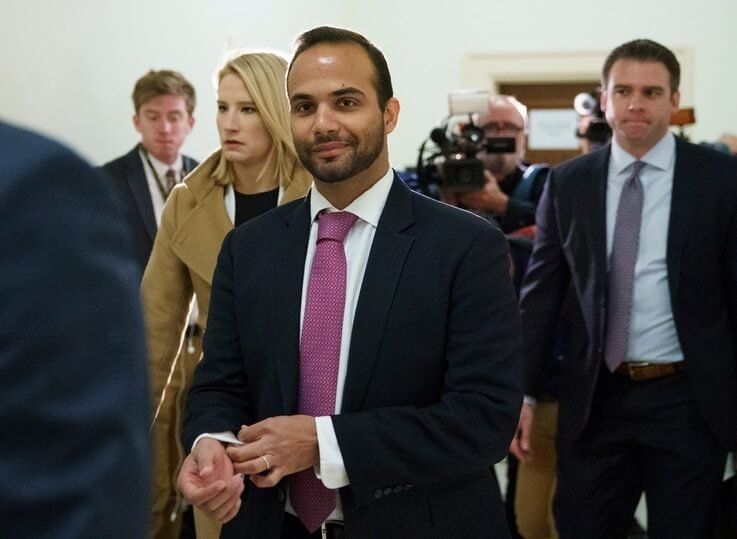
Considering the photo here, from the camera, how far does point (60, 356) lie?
0.61m

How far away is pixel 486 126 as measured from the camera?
3.73m

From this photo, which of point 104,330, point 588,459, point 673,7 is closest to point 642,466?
point 588,459

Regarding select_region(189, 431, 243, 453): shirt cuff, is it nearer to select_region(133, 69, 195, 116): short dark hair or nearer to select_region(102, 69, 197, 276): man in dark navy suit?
select_region(102, 69, 197, 276): man in dark navy suit

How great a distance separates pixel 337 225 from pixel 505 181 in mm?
1845

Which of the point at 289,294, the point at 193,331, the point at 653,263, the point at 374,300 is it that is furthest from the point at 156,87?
the point at 374,300

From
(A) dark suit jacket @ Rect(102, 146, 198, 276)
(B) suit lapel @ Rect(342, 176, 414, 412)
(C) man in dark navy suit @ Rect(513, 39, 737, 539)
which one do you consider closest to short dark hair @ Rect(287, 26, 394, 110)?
(B) suit lapel @ Rect(342, 176, 414, 412)

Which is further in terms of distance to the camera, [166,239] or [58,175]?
[166,239]

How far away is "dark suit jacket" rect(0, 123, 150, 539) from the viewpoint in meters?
→ 0.60

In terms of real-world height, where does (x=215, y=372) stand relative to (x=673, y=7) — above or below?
below

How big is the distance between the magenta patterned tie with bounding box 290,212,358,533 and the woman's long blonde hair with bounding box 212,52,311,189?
27.3 inches

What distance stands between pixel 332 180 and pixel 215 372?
381 mm

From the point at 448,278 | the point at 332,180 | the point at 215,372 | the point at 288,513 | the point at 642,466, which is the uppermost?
the point at 332,180

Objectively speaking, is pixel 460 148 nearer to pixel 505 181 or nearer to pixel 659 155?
pixel 505 181

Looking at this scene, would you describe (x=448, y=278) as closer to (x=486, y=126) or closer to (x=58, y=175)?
(x=58, y=175)
